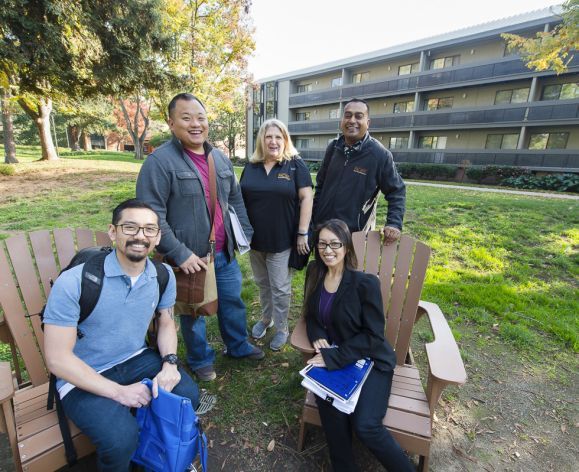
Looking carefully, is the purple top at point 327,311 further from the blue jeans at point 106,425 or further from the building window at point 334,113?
the building window at point 334,113

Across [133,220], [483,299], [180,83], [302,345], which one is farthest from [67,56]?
[483,299]

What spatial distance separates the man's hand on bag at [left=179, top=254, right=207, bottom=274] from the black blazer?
920 millimetres

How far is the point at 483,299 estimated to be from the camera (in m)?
3.89

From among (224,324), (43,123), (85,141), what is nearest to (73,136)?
(85,141)

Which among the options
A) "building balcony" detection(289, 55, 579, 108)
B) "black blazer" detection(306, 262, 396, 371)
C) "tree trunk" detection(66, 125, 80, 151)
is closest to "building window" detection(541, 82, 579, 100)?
"building balcony" detection(289, 55, 579, 108)

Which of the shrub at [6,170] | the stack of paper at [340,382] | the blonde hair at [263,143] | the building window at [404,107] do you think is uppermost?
the building window at [404,107]

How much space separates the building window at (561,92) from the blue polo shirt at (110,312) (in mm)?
21949

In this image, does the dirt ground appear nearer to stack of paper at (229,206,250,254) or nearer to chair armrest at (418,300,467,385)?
chair armrest at (418,300,467,385)

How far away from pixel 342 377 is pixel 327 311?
43 cm

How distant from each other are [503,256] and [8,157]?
21.4 meters

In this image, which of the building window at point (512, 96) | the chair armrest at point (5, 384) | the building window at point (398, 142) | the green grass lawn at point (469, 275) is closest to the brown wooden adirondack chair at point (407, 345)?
the green grass lawn at point (469, 275)

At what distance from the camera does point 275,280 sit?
2.93 m

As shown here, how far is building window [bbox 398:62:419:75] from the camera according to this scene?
74.3 ft

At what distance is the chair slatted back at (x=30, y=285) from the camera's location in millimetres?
1976
